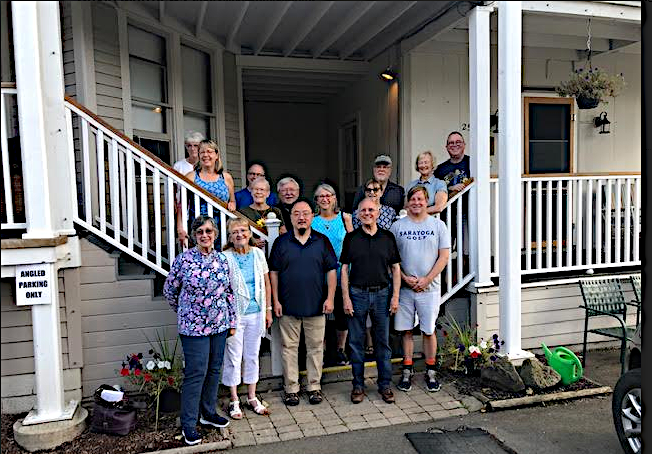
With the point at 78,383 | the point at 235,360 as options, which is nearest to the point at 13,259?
the point at 78,383

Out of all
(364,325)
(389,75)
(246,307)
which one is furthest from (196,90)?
(364,325)

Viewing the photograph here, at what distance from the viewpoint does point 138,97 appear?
5.01 m

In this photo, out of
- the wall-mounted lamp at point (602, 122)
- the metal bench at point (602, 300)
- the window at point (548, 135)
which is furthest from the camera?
the wall-mounted lamp at point (602, 122)

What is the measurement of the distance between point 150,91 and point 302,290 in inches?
107

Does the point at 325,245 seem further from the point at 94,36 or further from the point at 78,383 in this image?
the point at 94,36

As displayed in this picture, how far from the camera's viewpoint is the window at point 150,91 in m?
4.98

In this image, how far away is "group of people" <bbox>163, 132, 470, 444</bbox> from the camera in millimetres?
3285

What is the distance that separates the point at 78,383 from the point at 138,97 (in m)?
2.62

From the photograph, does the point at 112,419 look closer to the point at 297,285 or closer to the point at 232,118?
the point at 297,285

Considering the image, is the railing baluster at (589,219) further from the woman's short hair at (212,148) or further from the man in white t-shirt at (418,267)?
the woman's short hair at (212,148)

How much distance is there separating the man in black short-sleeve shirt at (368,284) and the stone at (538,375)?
3.46 feet

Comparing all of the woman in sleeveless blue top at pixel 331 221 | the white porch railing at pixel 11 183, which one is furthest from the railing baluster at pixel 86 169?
the woman in sleeveless blue top at pixel 331 221

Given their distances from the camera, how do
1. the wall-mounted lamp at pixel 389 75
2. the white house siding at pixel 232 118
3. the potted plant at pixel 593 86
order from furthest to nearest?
the wall-mounted lamp at pixel 389 75
the white house siding at pixel 232 118
the potted plant at pixel 593 86

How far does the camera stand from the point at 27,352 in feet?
12.4
